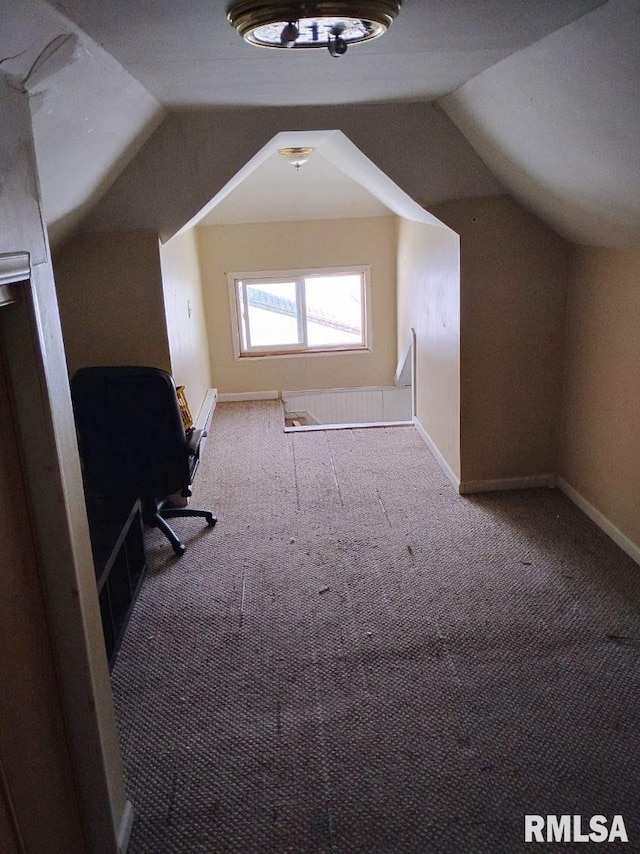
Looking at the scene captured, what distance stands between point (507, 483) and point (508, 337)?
0.82m

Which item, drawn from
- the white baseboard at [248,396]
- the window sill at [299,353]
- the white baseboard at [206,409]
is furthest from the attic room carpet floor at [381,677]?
the window sill at [299,353]

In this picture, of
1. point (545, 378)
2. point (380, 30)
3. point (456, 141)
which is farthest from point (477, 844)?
point (456, 141)

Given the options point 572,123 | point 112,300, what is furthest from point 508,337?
point 112,300

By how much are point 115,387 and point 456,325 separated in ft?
5.87

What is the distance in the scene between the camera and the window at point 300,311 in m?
5.64

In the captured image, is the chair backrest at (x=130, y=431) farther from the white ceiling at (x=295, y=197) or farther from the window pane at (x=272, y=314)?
the window pane at (x=272, y=314)

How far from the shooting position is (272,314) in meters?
5.81

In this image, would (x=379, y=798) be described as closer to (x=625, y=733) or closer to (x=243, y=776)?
(x=243, y=776)

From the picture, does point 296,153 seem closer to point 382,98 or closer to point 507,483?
point 382,98

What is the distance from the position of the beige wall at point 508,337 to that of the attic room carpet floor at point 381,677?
0.27 m

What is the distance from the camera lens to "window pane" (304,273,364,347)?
5.72 m

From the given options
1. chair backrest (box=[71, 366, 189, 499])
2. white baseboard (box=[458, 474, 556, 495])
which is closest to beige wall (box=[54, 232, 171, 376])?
chair backrest (box=[71, 366, 189, 499])

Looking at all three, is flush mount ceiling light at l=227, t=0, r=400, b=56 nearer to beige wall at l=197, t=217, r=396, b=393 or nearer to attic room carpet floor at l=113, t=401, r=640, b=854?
attic room carpet floor at l=113, t=401, r=640, b=854

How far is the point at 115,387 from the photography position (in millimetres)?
2807
